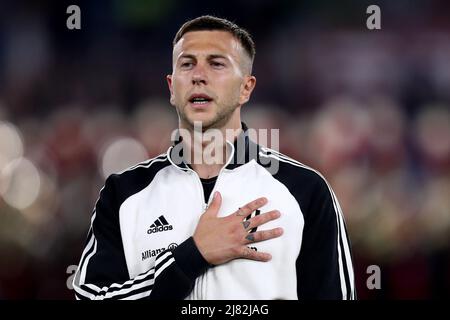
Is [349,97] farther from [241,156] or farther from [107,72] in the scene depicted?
[241,156]

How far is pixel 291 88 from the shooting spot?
3.94 metres

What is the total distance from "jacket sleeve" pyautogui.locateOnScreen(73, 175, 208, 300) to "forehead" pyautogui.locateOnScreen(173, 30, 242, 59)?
51cm

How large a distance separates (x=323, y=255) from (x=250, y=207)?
265 millimetres

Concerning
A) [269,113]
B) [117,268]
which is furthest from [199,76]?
[269,113]

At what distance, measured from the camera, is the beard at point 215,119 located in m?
2.07

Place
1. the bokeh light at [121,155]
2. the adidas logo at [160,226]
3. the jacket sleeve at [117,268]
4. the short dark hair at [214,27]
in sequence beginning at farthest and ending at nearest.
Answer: the bokeh light at [121,155] < the short dark hair at [214,27] < the adidas logo at [160,226] < the jacket sleeve at [117,268]

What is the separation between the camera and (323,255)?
6.45ft

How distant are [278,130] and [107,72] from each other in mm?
1082

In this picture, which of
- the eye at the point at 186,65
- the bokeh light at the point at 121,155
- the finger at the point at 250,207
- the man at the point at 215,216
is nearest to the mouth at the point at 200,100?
the man at the point at 215,216

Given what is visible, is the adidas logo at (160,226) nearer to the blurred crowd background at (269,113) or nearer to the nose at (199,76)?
the nose at (199,76)

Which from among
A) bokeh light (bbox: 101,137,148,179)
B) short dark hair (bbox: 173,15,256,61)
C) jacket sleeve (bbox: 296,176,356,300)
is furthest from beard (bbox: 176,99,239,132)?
bokeh light (bbox: 101,137,148,179)

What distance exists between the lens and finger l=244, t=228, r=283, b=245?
195 cm

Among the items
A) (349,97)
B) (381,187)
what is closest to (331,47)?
(349,97)

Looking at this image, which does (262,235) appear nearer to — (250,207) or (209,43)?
(250,207)
